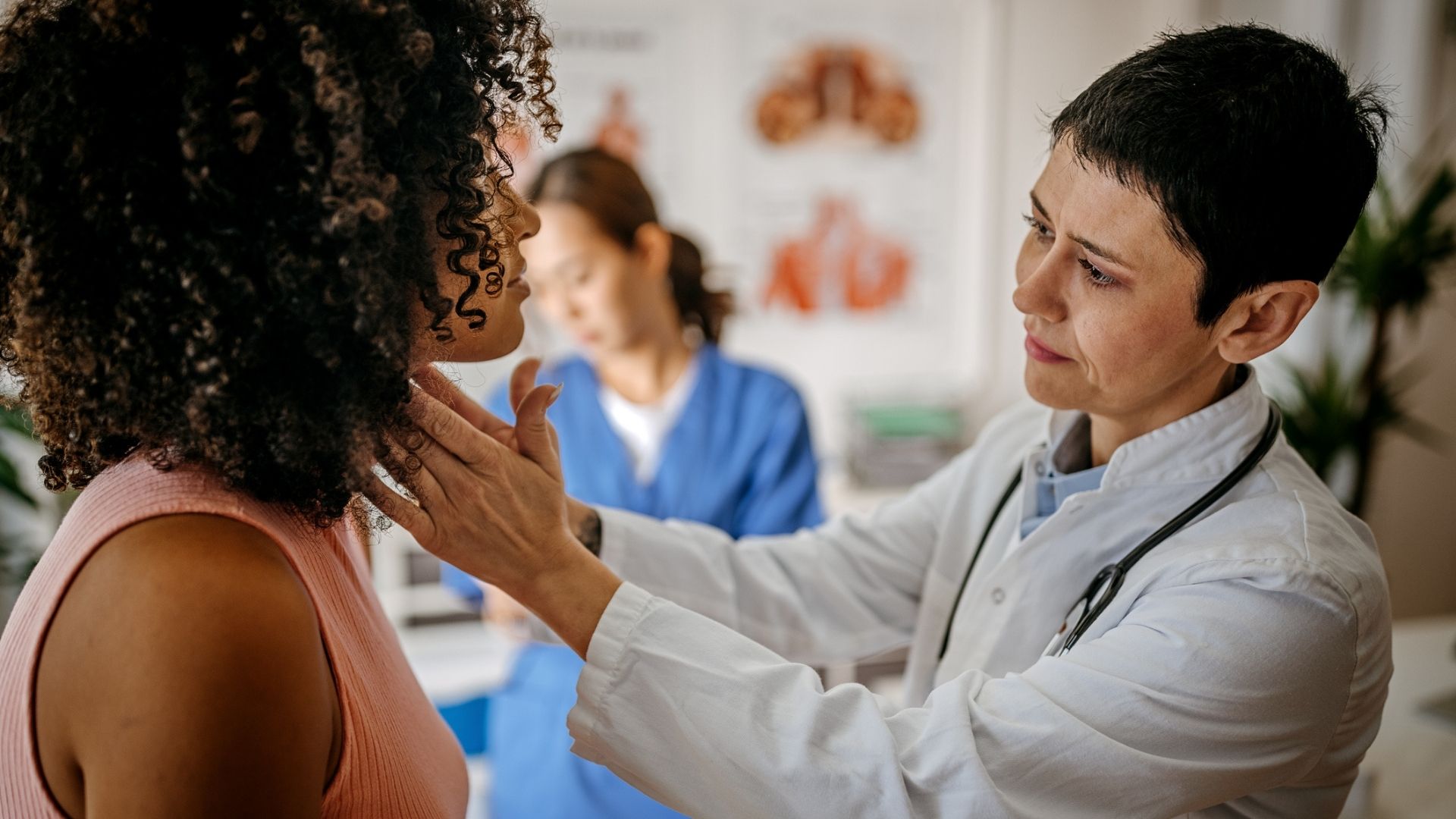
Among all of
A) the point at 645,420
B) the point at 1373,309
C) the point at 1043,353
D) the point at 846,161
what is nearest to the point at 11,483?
the point at 645,420

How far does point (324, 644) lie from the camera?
2.47 ft

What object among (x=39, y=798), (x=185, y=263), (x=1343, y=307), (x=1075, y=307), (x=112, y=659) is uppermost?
(x=185, y=263)

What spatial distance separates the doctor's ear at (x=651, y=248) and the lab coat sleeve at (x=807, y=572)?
0.92 m

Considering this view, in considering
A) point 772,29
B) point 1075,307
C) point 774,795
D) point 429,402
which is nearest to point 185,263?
point 429,402

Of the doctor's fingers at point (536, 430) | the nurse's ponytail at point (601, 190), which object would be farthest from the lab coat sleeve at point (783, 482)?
the doctor's fingers at point (536, 430)

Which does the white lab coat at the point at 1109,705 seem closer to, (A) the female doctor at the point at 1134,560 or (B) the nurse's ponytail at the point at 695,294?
(A) the female doctor at the point at 1134,560

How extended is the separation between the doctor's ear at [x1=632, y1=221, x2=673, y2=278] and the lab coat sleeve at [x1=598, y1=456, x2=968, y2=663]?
3.01ft

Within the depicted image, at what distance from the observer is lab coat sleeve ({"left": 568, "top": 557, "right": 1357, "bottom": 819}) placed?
89cm

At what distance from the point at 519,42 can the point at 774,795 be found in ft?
2.25

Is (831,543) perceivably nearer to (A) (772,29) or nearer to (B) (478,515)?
(B) (478,515)

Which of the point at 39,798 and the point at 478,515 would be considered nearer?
the point at 39,798

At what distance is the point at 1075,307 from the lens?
1.05m

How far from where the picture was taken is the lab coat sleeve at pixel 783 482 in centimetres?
220

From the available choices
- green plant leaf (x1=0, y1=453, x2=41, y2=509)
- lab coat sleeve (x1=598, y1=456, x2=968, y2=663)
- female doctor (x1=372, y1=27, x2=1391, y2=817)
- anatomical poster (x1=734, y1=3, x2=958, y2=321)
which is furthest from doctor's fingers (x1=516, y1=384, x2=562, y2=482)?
anatomical poster (x1=734, y1=3, x2=958, y2=321)
